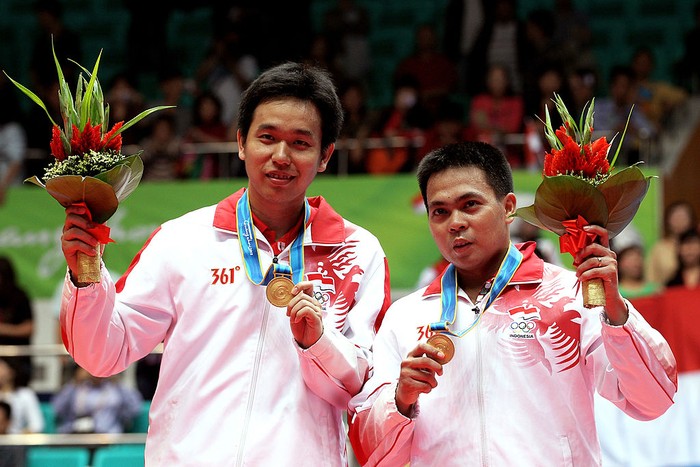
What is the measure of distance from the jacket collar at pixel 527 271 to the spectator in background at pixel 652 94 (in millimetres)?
5818

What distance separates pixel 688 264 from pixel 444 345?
14.8ft

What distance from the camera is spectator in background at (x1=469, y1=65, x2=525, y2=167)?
8.26 m

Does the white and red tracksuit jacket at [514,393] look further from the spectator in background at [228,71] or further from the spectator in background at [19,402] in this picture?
the spectator in background at [228,71]

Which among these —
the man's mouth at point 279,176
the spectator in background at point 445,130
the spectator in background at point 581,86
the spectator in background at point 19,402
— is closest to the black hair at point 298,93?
the man's mouth at point 279,176

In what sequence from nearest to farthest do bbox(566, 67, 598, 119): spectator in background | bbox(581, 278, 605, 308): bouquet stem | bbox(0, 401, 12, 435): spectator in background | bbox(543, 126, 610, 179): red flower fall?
bbox(581, 278, 605, 308): bouquet stem
bbox(543, 126, 610, 179): red flower
bbox(0, 401, 12, 435): spectator in background
bbox(566, 67, 598, 119): spectator in background

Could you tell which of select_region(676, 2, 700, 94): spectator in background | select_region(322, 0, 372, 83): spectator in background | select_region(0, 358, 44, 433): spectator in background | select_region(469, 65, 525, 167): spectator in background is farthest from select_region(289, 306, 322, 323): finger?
select_region(322, 0, 372, 83): spectator in background

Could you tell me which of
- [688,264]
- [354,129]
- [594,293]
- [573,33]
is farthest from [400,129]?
[594,293]

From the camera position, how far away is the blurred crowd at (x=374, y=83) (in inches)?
337

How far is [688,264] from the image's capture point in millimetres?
6871

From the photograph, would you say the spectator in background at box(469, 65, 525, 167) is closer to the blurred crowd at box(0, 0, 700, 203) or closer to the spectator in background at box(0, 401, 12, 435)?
the blurred crowd at box(0, 0, 700, 203)

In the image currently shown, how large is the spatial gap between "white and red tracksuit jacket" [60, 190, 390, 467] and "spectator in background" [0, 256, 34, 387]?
467 centimetres

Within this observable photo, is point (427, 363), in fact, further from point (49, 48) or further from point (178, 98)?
point (49, 48)

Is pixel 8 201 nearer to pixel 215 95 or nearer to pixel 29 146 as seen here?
pixel 29 146

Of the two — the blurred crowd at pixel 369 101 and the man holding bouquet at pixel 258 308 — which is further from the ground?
the man holding bouquet at pixel 258 308
